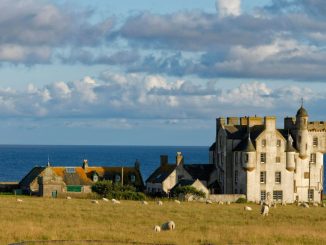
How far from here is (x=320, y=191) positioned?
90875 millimetres

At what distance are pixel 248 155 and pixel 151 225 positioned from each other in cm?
4193

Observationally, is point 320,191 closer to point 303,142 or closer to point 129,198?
point 303,142

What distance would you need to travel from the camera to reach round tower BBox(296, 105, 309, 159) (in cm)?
8850

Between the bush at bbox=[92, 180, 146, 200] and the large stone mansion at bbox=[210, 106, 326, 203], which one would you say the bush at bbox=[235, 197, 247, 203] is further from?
the bush at bbox=[92, 180, 146, 200]

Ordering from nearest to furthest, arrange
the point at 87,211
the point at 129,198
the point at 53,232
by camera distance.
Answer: the point at 53,232
the point at 87,211
the point at 129,198

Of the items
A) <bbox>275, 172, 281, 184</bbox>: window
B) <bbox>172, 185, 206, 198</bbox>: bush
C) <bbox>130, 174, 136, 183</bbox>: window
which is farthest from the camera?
<bbox>130, 174, 136, 183</bbox>: window

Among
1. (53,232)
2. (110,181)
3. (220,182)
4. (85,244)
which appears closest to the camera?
(85,244)

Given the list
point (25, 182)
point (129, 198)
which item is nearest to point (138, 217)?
point (129, 198)

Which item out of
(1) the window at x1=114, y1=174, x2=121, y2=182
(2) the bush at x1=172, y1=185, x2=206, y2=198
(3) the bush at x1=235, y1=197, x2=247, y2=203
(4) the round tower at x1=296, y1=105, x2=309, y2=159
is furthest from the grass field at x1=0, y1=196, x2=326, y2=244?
(4) the round tower at x1=296, y1=105, x2=309, y2=159

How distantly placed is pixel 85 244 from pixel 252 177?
2117 inches

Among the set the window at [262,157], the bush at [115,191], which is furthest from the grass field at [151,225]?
the window at [262,157]

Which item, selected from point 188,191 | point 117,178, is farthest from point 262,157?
point 117,178

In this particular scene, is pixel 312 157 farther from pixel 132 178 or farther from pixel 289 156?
pixel 132 178

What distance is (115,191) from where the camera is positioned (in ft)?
261
